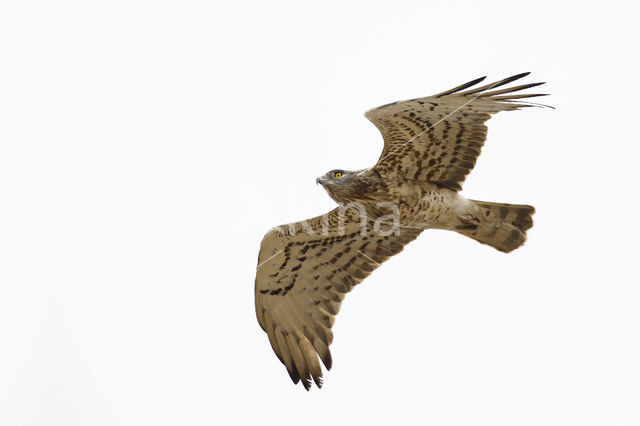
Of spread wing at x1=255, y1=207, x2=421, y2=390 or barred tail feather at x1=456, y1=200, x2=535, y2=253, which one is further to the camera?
spread wing at x1=255, y1=207, x2=421, y2=390

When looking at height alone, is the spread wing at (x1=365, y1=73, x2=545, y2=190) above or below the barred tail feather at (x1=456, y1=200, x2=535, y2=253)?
above

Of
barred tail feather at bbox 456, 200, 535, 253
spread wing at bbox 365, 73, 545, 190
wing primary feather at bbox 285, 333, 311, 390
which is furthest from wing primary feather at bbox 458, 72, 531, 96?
wing primary feather at bbox 285, 333, 311, 390

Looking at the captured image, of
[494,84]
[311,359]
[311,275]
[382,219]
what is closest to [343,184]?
[382,219]

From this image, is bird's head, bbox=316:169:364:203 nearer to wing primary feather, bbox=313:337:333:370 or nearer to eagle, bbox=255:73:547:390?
eagle, bbox=255:73:547:390

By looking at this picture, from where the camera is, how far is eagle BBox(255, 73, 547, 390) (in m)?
8.16

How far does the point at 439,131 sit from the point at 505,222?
1352mm

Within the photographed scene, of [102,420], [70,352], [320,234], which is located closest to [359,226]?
[320,234]

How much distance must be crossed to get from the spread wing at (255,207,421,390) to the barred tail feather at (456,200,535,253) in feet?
2.63

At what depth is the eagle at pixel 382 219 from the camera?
26.8 ft

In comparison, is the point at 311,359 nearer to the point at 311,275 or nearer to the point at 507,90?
the point at 311,275

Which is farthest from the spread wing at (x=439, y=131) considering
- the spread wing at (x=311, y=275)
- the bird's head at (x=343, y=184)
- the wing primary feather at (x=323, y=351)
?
the wing primary feather at (x=323, y=351)

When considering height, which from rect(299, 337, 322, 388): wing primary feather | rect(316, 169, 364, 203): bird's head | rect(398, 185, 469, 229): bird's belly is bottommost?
rect(299, 337, 322, 388): wing primary feather

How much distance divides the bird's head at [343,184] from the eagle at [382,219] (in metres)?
0.01

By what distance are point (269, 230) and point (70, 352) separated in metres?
26.5
